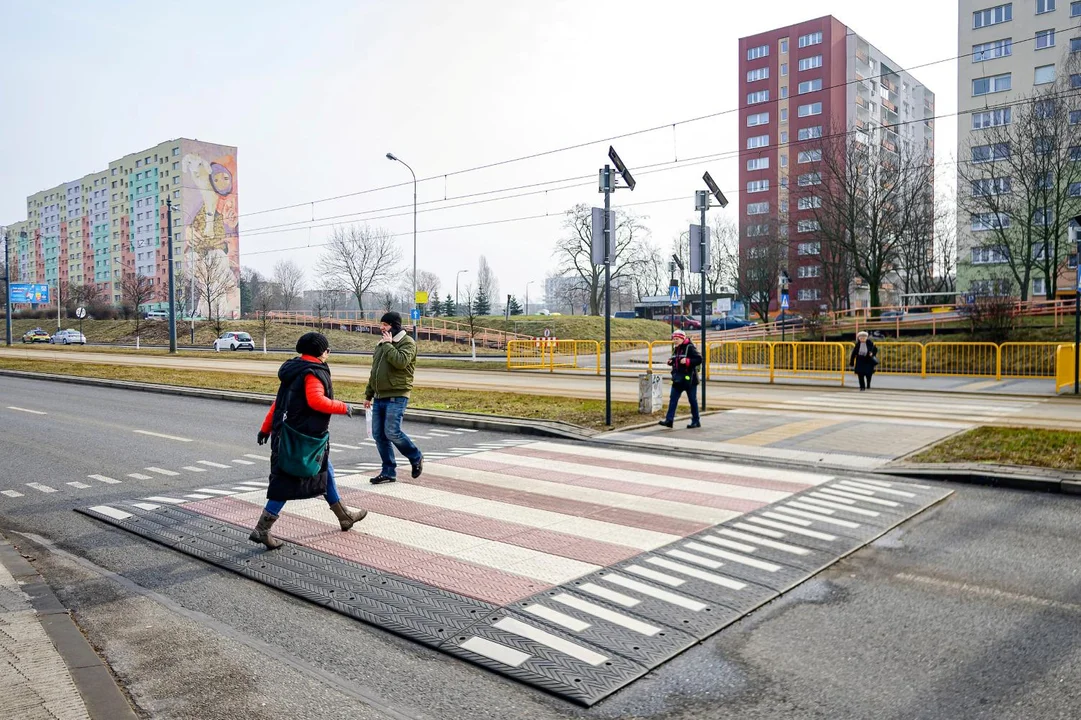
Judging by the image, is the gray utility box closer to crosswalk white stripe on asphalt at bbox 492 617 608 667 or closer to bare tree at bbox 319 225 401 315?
crosswalk white stripe on asphalt at bbox 492 617 608 667

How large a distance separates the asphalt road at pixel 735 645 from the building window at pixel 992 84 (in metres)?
63.6

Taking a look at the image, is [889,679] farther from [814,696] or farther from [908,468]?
[908,468]

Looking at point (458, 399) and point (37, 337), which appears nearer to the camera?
point (458, 399)

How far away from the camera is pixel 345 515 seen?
6.64 meters

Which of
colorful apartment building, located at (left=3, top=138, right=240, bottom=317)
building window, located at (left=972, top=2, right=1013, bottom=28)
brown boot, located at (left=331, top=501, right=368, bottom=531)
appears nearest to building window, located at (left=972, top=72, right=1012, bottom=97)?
building window, located at (left=972, top=2, right=1013, bottom=28)

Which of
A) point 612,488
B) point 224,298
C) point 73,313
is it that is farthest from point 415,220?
point 224,298

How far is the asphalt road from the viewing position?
146 inches

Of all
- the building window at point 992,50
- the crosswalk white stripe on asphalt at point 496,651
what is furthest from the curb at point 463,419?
the building window at point 992,50

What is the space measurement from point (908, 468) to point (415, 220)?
117ft

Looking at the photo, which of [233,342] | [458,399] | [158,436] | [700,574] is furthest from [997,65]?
[700,574]

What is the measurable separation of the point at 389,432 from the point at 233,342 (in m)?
45.1

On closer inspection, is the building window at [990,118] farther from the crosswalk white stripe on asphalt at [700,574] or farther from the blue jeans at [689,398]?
the crosswalk white stripe on asphalt at [700,574]

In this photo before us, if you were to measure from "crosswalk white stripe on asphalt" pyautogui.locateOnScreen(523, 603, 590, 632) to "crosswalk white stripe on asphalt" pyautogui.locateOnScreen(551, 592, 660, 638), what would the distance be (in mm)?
131

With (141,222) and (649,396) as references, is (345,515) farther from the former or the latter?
(141,222)
